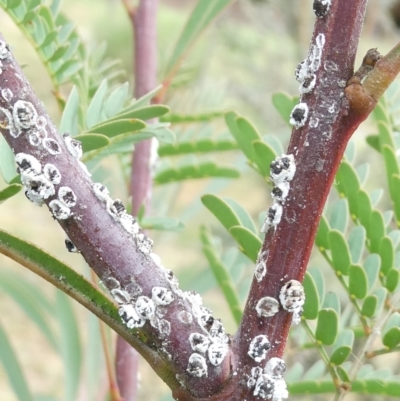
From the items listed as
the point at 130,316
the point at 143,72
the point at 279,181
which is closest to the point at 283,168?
A: the point at 279,181

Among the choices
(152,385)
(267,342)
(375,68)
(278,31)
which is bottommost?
(267,342)

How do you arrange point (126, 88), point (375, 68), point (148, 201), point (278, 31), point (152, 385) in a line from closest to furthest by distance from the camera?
point (375, 68)
point (126, 88)
point (148, 201)
point (152, 385)
point (278, 31)

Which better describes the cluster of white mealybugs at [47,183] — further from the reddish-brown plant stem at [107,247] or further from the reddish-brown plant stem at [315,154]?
the reddish-brown plant stem at [315,154]

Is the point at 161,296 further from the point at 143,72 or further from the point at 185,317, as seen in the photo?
the point at 143,72

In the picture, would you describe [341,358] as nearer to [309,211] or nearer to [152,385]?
[309,211]

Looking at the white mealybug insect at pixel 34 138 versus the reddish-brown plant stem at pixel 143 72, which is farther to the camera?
the reddish-brown plant stem at pixel 143 72

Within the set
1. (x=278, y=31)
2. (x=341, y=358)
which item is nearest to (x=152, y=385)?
(x=278, y=31)

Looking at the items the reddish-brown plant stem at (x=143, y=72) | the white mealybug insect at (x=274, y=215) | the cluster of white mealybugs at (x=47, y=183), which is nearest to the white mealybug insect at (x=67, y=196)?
the cluster of white mealybugs at (x=47, y=183)
